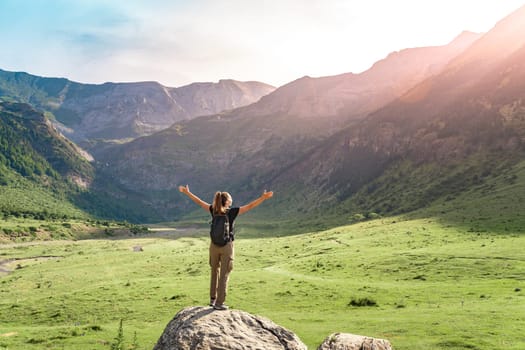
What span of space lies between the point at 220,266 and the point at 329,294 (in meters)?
30.1

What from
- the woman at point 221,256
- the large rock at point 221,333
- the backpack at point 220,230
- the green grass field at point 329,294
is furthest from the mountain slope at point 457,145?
the backpack at point 220,230

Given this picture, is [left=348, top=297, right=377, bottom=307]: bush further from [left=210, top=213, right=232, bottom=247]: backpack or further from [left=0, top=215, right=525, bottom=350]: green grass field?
[left=210, top=213, right=232, bottom=247]: backpack

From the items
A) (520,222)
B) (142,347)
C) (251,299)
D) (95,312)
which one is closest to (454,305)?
(251,299)

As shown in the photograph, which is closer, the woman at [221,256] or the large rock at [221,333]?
the large rock at [221,333]

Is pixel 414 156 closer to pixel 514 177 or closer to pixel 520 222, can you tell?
pixel 514 177

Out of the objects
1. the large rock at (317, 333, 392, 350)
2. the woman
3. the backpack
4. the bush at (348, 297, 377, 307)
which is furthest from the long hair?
the bush at (348, 297, 377, 307)

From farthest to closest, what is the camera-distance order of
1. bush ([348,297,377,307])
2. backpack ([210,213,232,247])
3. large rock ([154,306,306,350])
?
bush ([348,297,377,307]) → backpack ([210,213,232,247]) → large rock ([154,306,306,350])

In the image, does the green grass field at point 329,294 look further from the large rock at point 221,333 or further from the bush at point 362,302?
the large rock at point 221,333

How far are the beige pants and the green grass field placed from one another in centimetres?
1333

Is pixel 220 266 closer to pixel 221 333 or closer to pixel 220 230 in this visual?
pixel 220 230

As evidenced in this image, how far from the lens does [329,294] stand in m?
42.9

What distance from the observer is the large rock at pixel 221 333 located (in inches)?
543

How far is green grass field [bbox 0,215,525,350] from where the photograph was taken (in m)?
28.4

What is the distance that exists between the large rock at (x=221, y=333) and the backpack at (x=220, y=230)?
2.65 m
